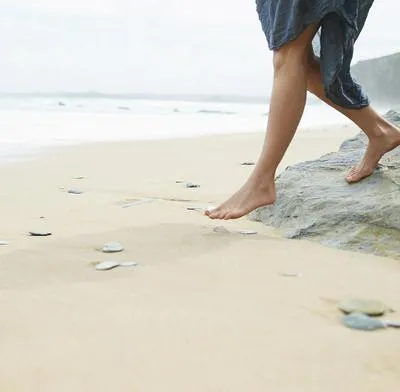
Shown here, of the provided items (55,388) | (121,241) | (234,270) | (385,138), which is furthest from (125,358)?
(385,138)

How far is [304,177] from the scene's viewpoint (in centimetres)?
313

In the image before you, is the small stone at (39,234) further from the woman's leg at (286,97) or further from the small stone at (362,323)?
the small stone at (362,323)

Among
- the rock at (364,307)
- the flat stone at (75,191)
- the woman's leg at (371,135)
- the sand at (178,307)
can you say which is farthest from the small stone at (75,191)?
the rock at (364,307)

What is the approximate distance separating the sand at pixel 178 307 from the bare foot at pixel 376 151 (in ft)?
1.52

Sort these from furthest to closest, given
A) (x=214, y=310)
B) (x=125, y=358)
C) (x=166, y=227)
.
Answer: (x=166, y=227)
(x=214, y=310)
(x=125, y=358)

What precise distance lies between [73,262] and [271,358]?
0.96 m

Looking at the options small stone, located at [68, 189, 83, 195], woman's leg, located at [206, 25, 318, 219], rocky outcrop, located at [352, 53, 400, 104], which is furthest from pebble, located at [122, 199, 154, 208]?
rocky outcrop, located at [352, 53, 400, 104]

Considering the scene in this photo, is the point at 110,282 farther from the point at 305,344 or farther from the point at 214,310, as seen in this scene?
the point at 305,344

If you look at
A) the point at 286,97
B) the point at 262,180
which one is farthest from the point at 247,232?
the point at 286,97

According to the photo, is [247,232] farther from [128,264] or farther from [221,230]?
[128,264]

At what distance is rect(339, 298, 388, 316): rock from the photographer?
5.65 feet

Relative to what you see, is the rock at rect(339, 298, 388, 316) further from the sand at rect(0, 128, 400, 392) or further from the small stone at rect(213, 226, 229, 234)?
the small stone at rect(213, 226, 229, 234)

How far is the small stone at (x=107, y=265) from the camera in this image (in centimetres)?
212

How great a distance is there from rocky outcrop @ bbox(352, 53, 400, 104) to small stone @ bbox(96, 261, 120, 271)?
34.9 m
